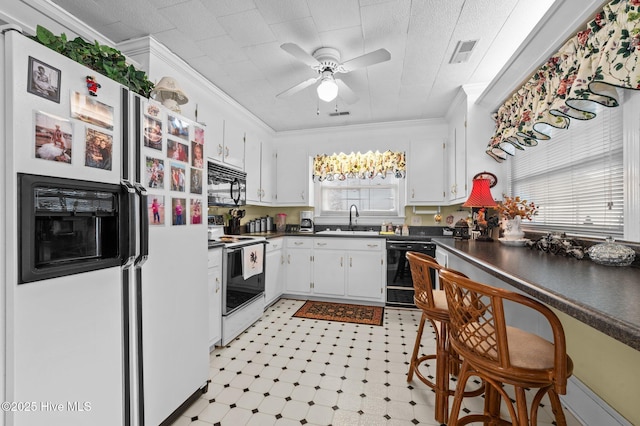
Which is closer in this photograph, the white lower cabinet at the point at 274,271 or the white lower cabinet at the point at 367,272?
the white lower cabinet at the point at 274,271

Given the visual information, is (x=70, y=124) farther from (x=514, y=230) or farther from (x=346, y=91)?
(x=514, y=230)

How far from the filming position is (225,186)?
9.91ft

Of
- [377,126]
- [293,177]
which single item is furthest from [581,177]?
[293,177]

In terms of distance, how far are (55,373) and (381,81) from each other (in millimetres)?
2973

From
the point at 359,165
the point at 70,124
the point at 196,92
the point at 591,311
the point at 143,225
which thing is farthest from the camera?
the point at 359,165

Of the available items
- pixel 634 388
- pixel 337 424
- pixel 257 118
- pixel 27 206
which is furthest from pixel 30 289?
pixel 257 118

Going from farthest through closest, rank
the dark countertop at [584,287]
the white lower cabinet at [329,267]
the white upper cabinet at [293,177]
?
the white upper cabinet at [293,177] < the white lower cabinet at [329,267] < the dark countertop at [584,287]

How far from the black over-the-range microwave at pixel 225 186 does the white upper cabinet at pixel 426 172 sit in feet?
7.27

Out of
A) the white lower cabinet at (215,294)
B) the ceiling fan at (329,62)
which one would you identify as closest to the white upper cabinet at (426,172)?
the ceiling fan at (329,62)

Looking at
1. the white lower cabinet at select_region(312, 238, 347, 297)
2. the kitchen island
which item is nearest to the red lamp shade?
the kitchen island

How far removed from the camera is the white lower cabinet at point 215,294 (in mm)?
2324

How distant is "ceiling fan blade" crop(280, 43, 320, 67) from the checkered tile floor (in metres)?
2.24

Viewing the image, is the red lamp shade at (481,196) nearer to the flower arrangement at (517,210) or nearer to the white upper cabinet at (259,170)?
the flower arrangement at (517,210)

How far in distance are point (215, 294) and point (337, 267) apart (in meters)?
1.70
